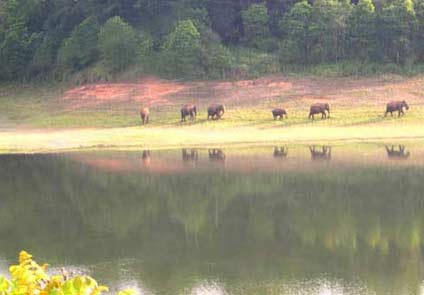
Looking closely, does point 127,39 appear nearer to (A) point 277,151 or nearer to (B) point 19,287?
(A) point 277,151

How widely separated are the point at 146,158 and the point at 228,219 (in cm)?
1160

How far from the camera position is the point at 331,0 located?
43688 millimetres

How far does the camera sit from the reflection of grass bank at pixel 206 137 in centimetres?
3309

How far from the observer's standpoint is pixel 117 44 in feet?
147

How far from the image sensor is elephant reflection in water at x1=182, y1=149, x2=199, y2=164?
1104 inches

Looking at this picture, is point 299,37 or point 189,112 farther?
point 299,37

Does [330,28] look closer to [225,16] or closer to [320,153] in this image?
[225,16]

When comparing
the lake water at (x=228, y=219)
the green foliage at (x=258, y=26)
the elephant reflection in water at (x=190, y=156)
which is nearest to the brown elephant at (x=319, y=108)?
the lake water at (x=228, y=219)

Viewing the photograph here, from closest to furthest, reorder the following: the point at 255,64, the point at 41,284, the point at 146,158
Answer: the point at 41,284
the point at 146,158
the point at 255,64

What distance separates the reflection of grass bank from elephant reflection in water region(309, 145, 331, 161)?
2087 mm

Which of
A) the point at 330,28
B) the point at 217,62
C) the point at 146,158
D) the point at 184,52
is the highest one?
the point at 330,28

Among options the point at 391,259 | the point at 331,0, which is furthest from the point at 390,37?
the point at 391,259

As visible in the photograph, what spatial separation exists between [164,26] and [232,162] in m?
21.5

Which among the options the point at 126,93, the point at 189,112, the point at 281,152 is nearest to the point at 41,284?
the point at 281,152
